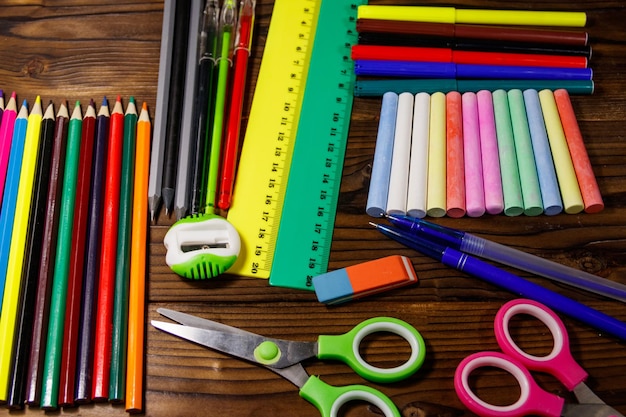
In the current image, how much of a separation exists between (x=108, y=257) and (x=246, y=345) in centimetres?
21

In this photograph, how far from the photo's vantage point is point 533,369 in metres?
0.73

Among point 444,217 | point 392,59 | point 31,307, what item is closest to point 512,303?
point 444,217

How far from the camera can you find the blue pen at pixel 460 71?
3.15 feet

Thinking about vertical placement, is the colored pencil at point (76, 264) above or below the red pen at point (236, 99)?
below

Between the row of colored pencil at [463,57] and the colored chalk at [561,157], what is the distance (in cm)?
4

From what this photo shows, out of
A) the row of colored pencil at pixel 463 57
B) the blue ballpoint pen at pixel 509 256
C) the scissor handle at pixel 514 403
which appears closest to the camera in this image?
the scissor handle at pixel 514 403

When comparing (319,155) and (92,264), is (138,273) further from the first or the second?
(319,155)

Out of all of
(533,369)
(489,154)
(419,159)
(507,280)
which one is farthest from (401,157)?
(533,369)

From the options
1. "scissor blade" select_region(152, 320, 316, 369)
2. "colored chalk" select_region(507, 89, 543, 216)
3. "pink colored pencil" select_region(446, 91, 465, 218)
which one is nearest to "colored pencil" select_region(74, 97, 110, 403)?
"scissor blade" select_region(152, 320, 316, 369)

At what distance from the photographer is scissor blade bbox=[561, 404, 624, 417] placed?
688mm

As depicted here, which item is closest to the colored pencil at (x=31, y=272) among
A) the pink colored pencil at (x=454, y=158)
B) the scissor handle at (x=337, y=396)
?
the scissor handle at (x=337, y=396)

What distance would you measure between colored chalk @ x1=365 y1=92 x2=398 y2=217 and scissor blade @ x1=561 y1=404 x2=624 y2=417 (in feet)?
1.09

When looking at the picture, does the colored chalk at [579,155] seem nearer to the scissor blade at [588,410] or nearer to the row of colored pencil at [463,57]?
the row of colored pencil at [463,57]

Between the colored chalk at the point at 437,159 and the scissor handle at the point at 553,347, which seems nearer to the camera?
the scissor handle at the point at 553,347
